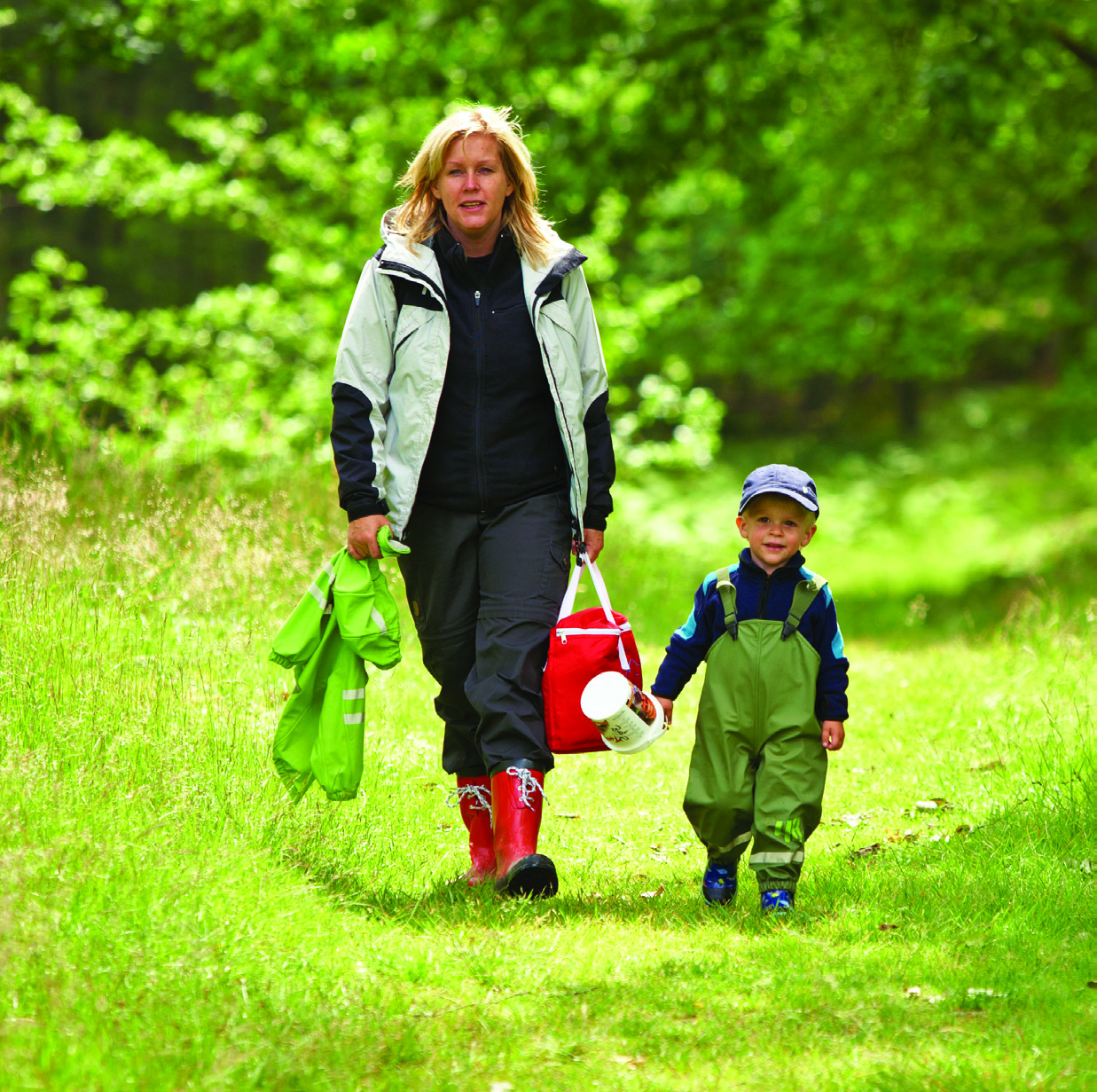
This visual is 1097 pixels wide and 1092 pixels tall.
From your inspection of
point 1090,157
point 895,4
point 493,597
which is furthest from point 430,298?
point 1090,157

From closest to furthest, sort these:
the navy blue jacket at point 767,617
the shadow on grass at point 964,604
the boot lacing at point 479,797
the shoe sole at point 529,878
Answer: the shoe sole at point 529,878, the navy blue jacket at point 767,617, the boot lacing at point 479,797, the shadow on grass at point 964,604

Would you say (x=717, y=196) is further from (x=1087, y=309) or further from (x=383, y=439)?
(x=383, y=439)

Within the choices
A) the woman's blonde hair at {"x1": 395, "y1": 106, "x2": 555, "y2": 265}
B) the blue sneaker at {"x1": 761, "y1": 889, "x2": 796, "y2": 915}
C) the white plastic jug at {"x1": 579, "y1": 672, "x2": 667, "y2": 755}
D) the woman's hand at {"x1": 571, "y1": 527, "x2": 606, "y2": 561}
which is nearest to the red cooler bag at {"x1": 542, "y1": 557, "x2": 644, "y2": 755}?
the white plastic jug at {"x1": 579, "y1": 672, "x2": 667, "y2": 755}

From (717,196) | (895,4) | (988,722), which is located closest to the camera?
(988,722)

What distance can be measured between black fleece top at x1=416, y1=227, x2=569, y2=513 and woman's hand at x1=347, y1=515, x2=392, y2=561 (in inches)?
8.3

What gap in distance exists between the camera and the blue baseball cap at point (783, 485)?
3982 mm

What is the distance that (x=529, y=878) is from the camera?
12.9 ft

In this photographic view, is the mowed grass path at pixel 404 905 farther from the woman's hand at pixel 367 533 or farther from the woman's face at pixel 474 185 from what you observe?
the woman's face at pixel 474 185

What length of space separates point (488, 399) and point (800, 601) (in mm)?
1162

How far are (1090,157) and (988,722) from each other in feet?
33.9

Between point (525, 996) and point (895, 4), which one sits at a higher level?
point (895, 4)

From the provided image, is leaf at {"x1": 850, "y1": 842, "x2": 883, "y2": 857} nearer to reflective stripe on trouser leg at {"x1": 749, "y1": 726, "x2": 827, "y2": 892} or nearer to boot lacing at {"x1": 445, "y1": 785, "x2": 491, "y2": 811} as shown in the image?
reflective stripe on trouser leg at {"x1": 749, "y1": 726, "x2": 827, "y2": 892}

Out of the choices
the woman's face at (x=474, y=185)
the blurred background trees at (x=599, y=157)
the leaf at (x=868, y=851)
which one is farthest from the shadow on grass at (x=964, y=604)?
the woman's face at (x=474, y=185)

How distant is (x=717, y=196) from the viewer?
18.3 meters
